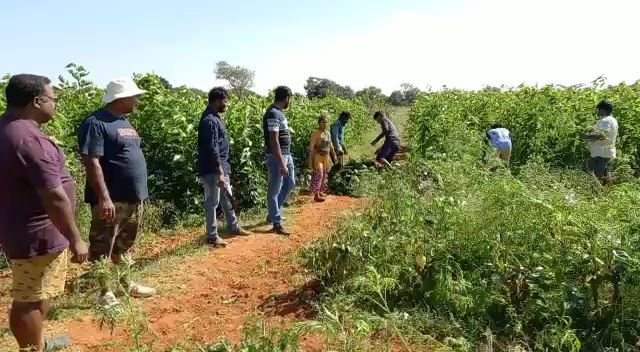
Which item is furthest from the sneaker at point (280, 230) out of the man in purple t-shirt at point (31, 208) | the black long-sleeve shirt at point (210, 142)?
the man in purple t-shirt at point (31, 208)

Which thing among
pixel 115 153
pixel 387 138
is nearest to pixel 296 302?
pixel 115 153

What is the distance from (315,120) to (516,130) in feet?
13.9

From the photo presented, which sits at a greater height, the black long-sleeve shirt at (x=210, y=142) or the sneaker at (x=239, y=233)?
the black long-sleeve shirt at (x=210, y=142)

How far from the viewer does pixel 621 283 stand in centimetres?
345

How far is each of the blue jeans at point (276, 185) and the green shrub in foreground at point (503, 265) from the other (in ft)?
6.04

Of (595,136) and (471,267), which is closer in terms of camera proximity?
(471,267)

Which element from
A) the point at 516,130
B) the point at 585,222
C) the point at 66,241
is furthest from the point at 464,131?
the point at 66,241

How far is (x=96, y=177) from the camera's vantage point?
3.88 metres

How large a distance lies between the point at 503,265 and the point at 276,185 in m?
3.28

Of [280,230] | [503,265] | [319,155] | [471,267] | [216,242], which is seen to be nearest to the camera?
[503,265]

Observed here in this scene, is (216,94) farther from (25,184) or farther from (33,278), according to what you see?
(33,278)

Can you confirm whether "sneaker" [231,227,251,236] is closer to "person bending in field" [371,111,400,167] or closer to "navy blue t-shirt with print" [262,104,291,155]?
"navy blue t-shirt with print" [262,104,291,155]

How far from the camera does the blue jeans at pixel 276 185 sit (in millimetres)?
6395

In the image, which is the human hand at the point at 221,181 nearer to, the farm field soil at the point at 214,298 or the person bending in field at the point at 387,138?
the farm field soil at the point at 214,298
